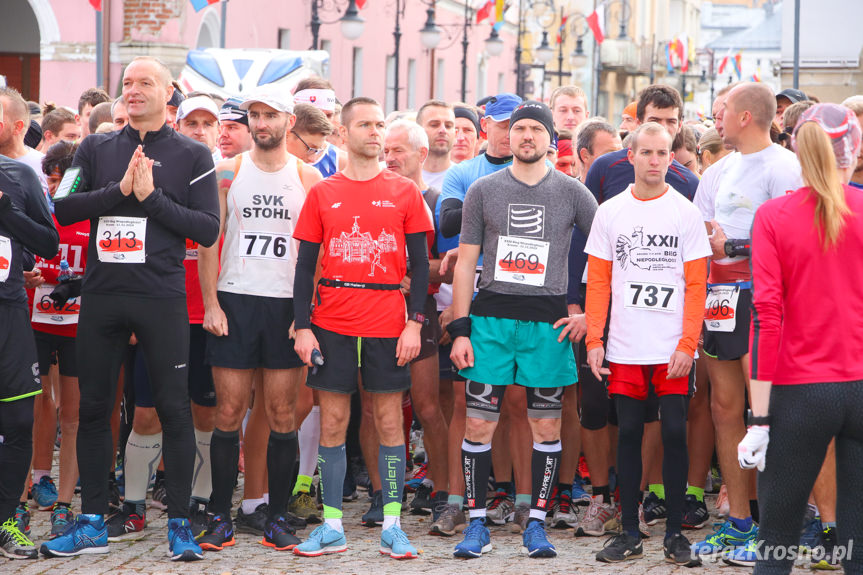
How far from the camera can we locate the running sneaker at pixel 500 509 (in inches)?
261

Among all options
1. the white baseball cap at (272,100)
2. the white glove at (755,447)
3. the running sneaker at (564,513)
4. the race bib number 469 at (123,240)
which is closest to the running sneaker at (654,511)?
the running sneaker at (564,513)

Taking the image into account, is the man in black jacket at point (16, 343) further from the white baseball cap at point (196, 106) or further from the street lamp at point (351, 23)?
A: the street lamp at point (351, 23)

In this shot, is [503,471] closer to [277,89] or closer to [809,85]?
[277,89]

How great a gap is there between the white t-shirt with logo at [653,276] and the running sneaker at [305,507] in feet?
6.39

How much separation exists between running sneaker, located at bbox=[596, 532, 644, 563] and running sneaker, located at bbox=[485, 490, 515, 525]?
89 centimetres

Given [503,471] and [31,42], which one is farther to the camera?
[31,42]

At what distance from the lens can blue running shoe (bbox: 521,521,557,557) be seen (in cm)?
589

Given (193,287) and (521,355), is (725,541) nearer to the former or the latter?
(521,355)

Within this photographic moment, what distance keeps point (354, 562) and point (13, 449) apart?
5.69 ft

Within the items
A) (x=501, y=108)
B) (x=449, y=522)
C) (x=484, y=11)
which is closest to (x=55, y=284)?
(x=449, y=522)

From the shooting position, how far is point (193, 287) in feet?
21.4

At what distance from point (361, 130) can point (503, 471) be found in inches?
90.0

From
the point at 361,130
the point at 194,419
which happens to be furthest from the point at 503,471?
the point at 361,130

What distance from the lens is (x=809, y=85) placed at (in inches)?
918
